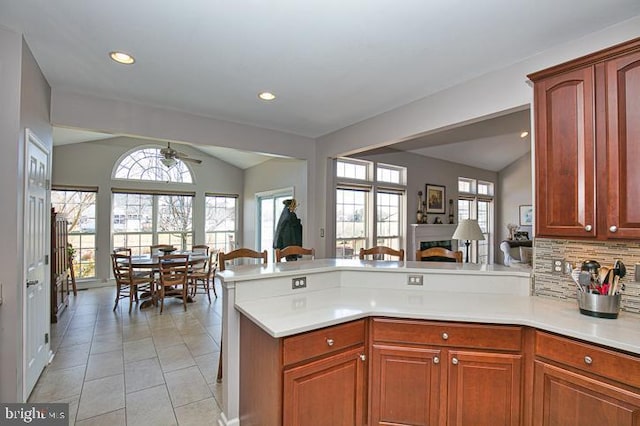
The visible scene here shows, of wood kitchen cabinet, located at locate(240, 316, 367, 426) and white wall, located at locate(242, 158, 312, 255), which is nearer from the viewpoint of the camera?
wood kitchen cabinet, located at locate(240, 316, 367, 426)

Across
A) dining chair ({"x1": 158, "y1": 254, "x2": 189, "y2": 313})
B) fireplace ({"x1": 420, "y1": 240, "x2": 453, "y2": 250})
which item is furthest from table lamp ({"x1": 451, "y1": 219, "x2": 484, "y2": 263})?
dining chair ({"x1": 158, "y1": 254, "x2": 189, "y2": 313})

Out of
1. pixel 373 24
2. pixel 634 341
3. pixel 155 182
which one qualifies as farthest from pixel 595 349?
pixel 155 182

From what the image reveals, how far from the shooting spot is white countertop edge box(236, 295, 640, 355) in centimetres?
152

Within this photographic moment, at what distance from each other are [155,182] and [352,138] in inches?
193

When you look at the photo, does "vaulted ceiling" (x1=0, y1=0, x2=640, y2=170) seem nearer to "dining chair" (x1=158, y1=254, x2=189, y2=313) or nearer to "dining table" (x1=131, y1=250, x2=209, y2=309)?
"dining chair" (x1=158, y1=254, x2=189, y2=313)

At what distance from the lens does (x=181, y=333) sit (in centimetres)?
386

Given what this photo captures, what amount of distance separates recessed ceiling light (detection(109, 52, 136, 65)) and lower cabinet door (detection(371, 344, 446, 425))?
9.16 ft

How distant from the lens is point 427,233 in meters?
6.34

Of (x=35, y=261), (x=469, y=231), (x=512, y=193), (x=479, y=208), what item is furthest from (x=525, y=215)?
(x=35, y=261)

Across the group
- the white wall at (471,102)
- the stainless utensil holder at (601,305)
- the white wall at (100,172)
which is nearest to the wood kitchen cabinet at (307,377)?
the stainless utensil holder at (601,305)

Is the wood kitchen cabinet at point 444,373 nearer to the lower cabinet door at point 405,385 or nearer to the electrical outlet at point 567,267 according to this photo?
the lower cabinet door at point 405,385

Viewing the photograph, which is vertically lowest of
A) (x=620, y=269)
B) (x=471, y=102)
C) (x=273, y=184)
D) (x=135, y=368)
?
(x=135, y=368)

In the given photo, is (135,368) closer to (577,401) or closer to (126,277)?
(126,277)

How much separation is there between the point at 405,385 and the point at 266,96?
284 cm
